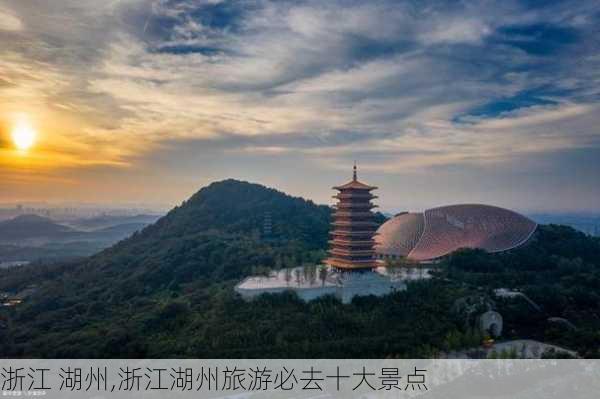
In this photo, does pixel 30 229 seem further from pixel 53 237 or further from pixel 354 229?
pixel 354 229

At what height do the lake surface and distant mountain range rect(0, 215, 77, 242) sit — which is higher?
distant mountain range rect(0, 215, 77, 242)

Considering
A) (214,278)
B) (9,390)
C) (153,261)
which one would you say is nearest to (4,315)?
(153,261)

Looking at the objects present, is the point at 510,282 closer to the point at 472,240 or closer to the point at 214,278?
the point at 472,240

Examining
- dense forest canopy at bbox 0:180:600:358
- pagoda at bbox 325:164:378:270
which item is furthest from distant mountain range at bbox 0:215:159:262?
pagoda at bbox 325:164:378:270

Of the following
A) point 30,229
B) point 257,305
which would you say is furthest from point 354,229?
point 30,229

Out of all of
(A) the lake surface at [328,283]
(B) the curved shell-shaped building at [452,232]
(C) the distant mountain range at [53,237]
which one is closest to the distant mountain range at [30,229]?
(C) the distant mountain range at [53,237]

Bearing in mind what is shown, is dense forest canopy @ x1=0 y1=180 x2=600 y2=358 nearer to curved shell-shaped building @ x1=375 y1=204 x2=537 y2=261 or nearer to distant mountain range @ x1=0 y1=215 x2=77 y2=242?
curved shell-shaped building @ x1=375 y1=204 x2=537 y2=261

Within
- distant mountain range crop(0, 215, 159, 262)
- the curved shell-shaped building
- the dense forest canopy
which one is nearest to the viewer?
the dense forest canopy

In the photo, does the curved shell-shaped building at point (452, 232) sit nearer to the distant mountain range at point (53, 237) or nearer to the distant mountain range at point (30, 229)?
the distant mountain range at point (53, 237)
